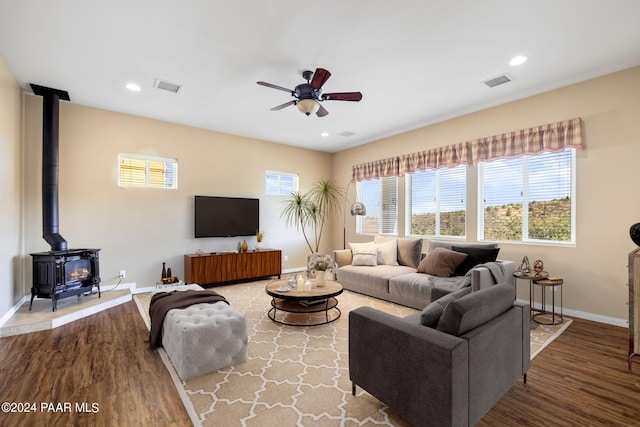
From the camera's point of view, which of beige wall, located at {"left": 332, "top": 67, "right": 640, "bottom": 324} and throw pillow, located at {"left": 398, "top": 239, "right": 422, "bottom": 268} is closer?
beige wall, located at {"left": 332, "top": 67, "right": 640, "bottom": 324}

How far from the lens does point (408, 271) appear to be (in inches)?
180

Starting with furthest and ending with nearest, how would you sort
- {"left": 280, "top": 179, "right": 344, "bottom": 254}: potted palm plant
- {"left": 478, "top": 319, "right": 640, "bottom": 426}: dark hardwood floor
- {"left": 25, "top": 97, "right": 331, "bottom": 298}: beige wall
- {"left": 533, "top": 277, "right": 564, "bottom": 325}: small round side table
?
{"left": 280, "top": 179, "right": 344, "bottom": 254}: potted palm plant < {"left": 25, "top": 97, "right": 331, "bottom": 298}: beige wall < {"left": 533, "top": 277, "right": 564, "bottom": 325}: small round side table < {"left": 478, "top": 319, "right": 640, "bottom": 426}: dark hardwood floor

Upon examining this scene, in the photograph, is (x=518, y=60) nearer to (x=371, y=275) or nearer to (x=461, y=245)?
(x=461, y=245)

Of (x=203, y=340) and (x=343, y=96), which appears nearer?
(x=203, y=340)

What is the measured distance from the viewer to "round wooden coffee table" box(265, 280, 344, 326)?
3.38 m

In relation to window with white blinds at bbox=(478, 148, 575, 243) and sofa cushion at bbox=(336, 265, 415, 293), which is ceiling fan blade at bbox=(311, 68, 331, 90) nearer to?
sofa cushion at bbox=(336, 265, 415, 293)

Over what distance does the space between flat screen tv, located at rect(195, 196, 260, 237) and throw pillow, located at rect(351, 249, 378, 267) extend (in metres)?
2.28

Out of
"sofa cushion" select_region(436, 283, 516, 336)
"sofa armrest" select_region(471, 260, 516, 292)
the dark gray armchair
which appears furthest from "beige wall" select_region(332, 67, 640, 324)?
"sofa cushion" select_region(436, 283, 516, 336)

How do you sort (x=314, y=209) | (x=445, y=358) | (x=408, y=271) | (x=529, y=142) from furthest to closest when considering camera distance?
(x=314, y=209) → (x=408, y=271) → (x=529, y=142) → (x=445, y=358)

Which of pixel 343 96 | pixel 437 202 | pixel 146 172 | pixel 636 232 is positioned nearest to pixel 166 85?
pixel 146 172

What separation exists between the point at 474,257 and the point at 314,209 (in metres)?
3.74

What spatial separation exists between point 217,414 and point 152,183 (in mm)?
4378

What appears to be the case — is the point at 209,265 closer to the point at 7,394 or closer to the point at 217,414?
the point at 7,394

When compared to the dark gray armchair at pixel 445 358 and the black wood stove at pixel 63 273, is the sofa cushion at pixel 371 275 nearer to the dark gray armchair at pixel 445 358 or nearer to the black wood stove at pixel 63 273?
the dark gray armchair at pixel 445 358
